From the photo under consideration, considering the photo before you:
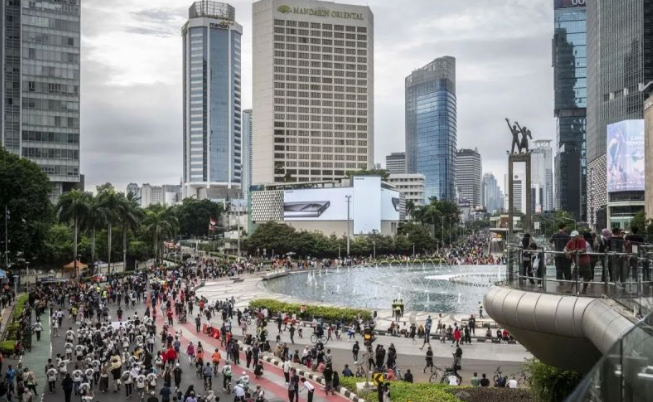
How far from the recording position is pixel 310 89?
17062 centimetres

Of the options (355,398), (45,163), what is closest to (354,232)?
(45,163)

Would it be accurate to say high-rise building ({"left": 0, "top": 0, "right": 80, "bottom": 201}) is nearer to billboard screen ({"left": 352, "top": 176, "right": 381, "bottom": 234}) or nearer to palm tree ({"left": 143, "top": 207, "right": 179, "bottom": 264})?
palm tree ({"left": 143, "top": 207, "right": 179, "bottom": 264})

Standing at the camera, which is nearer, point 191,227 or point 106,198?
point 106,198

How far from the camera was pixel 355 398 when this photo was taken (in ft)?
74.9

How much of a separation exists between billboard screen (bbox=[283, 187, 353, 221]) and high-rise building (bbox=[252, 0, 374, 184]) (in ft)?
Result: 139

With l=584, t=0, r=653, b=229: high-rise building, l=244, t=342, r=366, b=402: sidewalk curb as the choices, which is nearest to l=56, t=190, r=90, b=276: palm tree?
l=244, t=342, r=366, b=402: sidewalk curb

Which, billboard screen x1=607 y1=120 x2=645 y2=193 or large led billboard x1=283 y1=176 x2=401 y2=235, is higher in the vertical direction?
billboard screen x1=607 y1=120 x2=645 y2=193

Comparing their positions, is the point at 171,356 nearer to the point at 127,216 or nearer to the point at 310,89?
the point at 127,216

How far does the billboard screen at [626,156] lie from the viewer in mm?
102938

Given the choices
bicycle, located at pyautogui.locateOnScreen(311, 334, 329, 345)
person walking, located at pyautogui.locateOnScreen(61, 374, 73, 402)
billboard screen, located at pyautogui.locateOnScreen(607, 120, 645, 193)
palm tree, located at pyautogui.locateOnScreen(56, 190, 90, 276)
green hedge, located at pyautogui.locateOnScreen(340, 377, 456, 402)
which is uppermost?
billboard screen, located at pyautogui.locateOnScreen(607, 120, 645, 193)

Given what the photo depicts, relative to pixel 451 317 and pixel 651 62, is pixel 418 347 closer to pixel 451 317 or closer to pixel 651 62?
pixel 451 317

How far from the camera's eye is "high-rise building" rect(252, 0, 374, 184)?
16688 cm

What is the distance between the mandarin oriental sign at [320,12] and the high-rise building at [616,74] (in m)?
58.4

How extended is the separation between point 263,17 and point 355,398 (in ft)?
508
